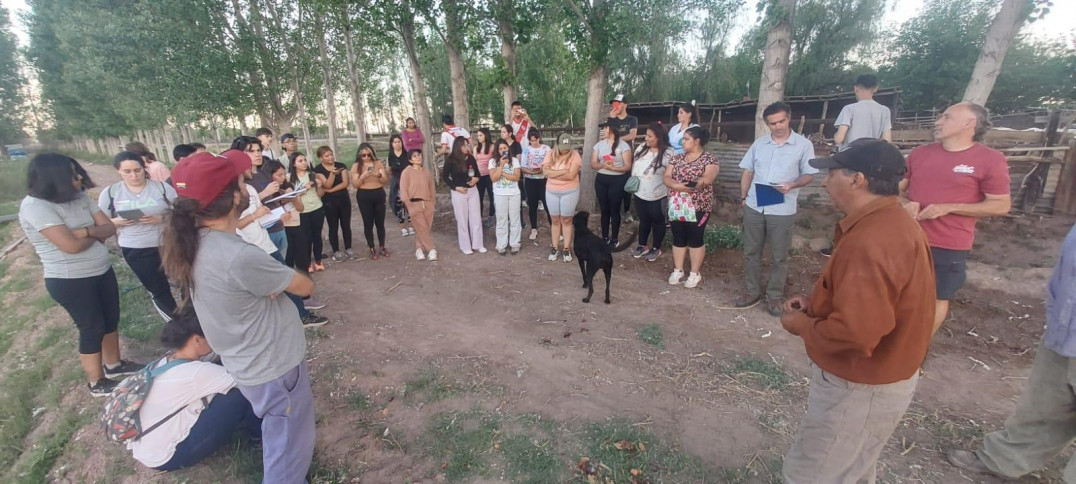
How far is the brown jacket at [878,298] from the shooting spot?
61.8 inches

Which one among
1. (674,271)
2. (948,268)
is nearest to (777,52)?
(674,271)

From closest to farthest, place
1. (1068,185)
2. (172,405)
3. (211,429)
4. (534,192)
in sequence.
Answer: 1. (172,405)
2. (211,429)
3. (1068,185)
4. (534,192)

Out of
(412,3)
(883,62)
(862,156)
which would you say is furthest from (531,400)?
(883,62)

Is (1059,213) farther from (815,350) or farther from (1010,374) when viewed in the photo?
(815,350)

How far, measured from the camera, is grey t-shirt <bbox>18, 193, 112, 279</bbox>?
9.86 ft

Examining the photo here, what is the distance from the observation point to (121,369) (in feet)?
12.4

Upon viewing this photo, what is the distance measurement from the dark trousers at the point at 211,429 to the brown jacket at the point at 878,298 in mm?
3039

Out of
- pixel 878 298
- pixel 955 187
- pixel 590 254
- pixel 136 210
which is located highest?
pixel 955 187

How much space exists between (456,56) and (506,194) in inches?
186

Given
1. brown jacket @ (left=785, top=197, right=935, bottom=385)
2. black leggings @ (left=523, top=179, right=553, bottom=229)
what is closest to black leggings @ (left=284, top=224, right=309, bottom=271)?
black leggings @ (left=523, top=179, right=553, bottom=229)

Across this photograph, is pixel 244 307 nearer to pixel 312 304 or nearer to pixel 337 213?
pixel 312 304

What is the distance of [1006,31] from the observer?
5.59 meters

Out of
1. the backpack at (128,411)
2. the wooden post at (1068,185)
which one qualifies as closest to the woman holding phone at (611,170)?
the backpack at (128,411)

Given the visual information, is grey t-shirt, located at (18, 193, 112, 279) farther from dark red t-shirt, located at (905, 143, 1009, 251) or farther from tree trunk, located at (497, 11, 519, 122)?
tree trunk, located at (497, 11, 519, 122)
